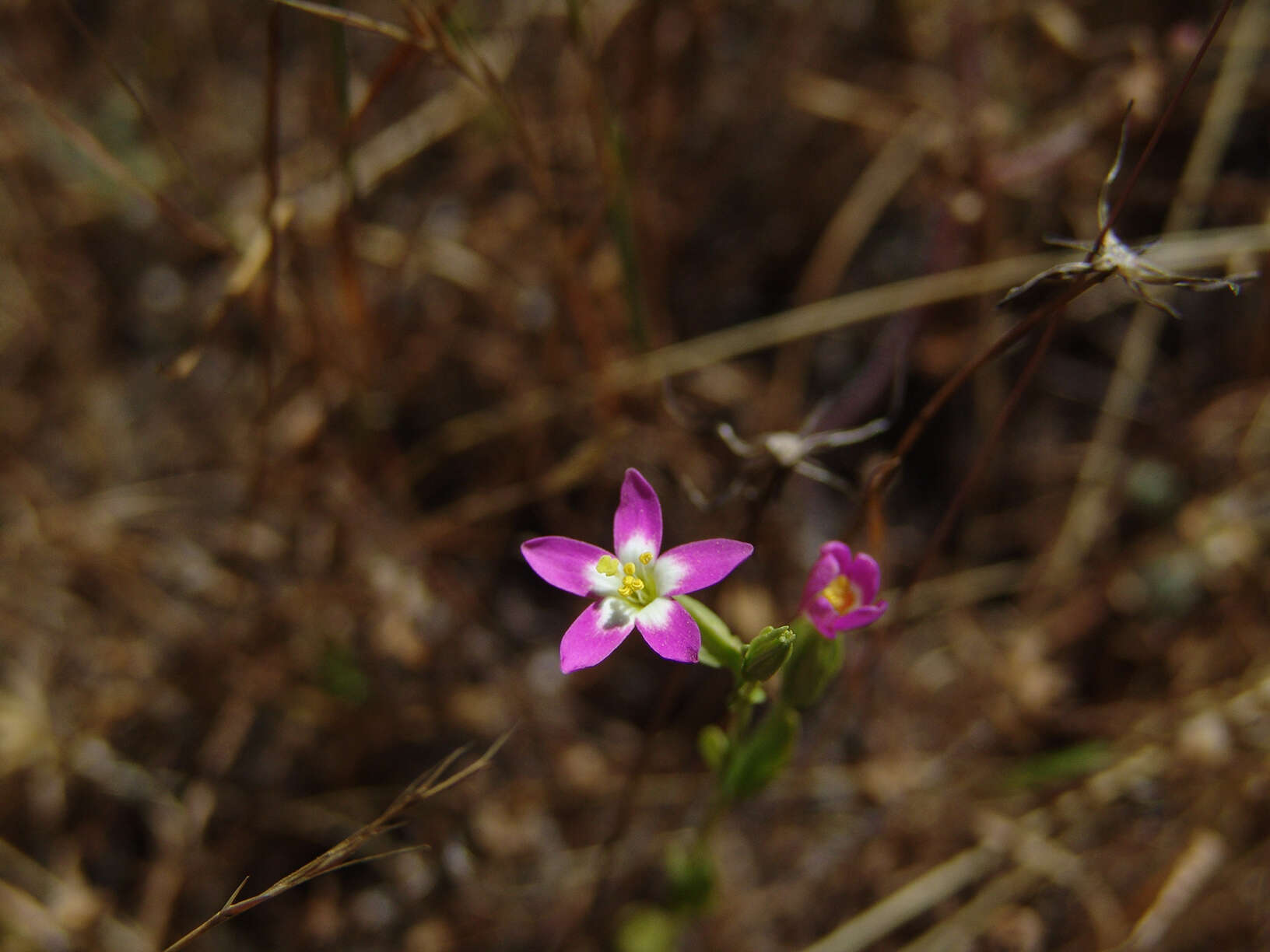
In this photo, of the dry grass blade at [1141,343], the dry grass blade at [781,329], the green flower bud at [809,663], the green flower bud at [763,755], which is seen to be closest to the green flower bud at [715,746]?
the green flower bud at [763,755]

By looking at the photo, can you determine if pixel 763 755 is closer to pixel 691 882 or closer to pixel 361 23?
pixel 691 882

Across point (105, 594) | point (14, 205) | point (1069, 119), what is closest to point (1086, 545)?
point (1069, 119)

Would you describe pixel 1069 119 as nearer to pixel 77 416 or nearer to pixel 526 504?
pixel 526 504

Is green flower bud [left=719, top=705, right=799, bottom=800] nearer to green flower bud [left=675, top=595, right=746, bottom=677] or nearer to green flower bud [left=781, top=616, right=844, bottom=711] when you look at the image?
green flower bud [left=781, top=616, right=844, bottom=711]

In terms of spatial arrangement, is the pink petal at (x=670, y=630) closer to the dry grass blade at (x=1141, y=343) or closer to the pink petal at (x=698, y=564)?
the pink petal at (x=698, y=564)

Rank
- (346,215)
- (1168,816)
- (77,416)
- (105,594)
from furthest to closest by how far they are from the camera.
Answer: (77,416) → (105,594) → (1168,816) → (346,215)

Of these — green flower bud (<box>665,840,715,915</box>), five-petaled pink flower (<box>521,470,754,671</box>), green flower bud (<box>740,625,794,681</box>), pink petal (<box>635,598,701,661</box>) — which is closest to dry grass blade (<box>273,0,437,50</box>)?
five-petaled pink flower (<box>521,470,754,671</box>)
